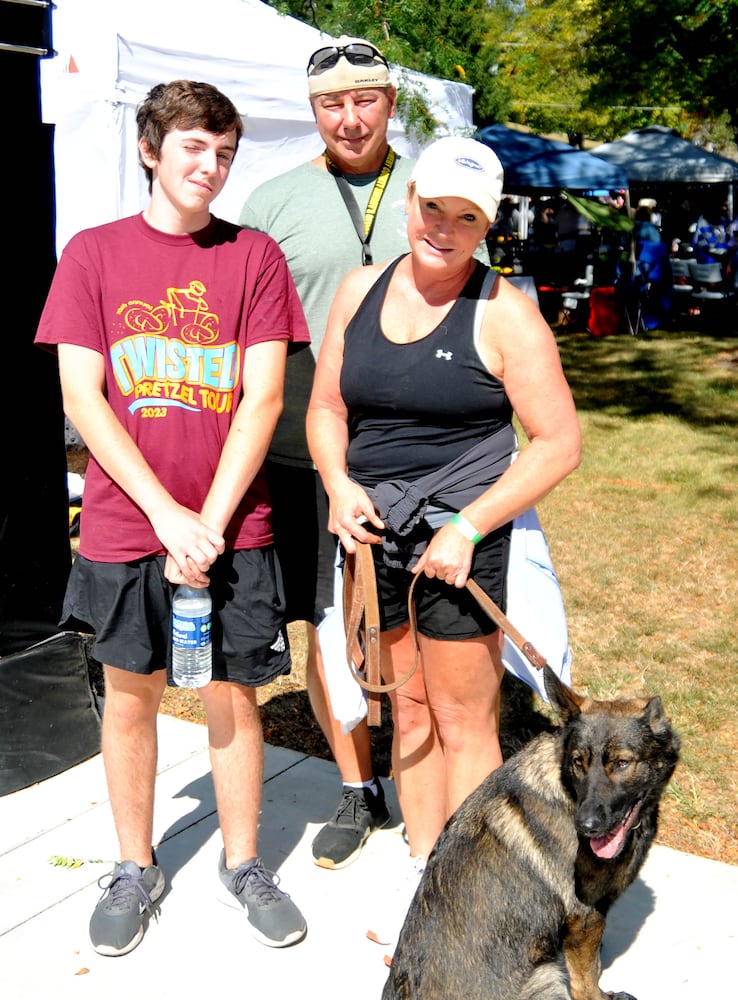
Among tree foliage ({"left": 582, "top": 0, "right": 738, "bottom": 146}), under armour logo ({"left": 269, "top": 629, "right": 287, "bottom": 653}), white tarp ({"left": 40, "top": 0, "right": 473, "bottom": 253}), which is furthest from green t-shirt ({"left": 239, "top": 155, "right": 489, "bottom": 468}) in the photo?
tree foliage ({"left": 582, "top": 0, "right": 738, "bottom": 146})

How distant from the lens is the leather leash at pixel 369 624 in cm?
254

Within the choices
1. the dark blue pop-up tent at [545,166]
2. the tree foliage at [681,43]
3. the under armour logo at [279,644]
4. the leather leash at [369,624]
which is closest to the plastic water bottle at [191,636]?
the under armour logo at [279,644]

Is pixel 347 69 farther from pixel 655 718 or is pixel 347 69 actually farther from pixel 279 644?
pixel 655 718

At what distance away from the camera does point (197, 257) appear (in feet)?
8.64

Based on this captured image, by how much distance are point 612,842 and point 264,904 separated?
1.07 metres

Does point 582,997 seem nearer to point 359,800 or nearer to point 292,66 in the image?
point 359,800

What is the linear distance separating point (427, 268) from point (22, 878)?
223cm

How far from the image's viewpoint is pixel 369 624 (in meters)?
2.65

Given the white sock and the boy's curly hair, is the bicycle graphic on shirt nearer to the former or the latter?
the boy's curly hair

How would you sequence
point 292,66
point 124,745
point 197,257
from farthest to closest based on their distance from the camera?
point 292,66, point 124,745, point 197,257

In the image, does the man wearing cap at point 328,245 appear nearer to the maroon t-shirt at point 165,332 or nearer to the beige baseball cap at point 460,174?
the maroon t-shirt at point 165,332

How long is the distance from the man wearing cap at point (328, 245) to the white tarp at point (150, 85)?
11.9ft

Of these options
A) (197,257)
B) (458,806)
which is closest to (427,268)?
(197,257)

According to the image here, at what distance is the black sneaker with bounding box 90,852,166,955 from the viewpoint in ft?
9.14
